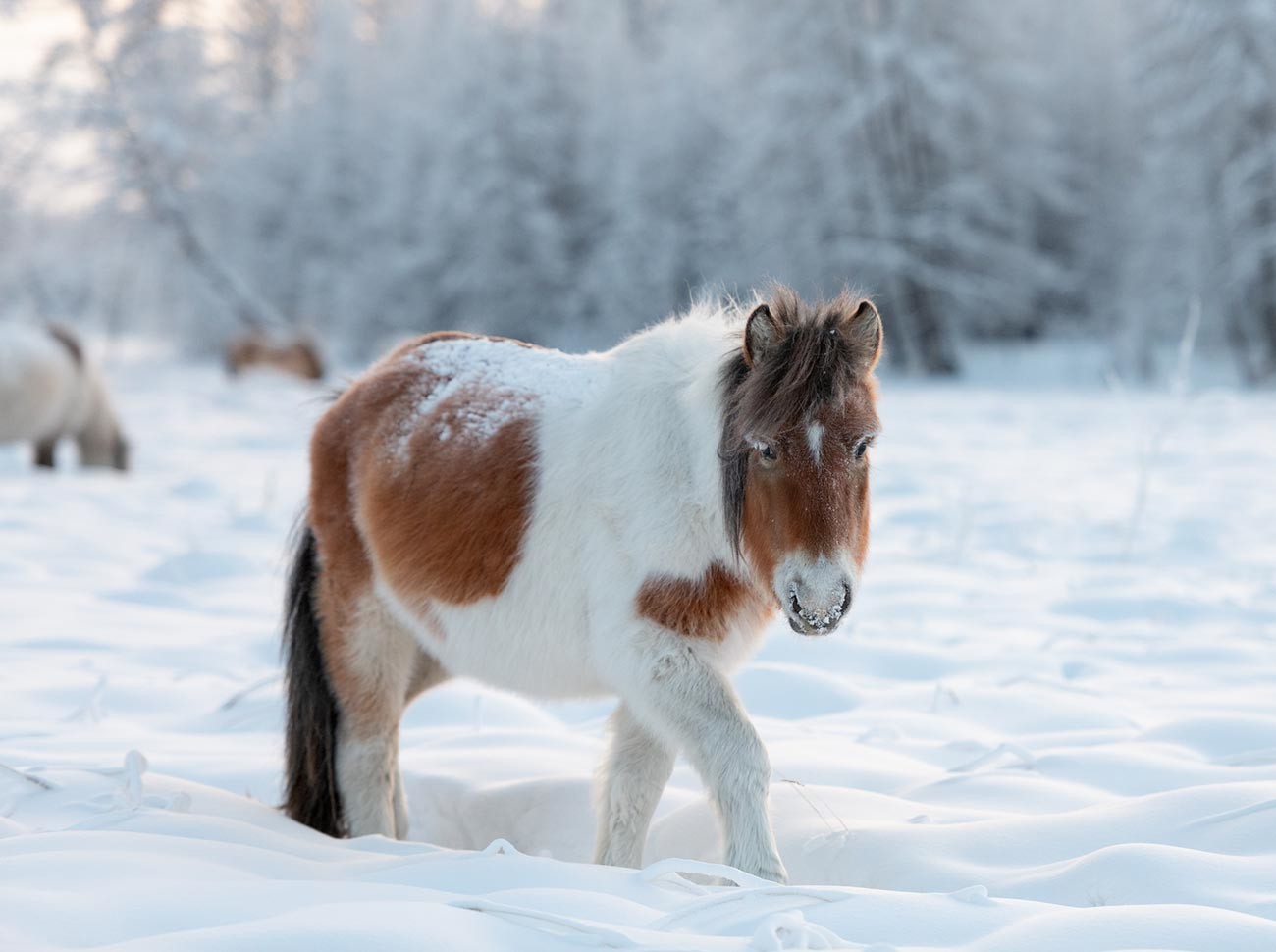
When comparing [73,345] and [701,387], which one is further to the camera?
[73,345]

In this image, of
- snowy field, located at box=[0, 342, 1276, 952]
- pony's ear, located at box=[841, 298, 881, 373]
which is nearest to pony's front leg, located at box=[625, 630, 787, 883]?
snowy field, located at box=[0, 342, 1276, 952]

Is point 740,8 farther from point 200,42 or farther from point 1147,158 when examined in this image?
point 200,42

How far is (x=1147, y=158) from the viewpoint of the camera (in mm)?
19969

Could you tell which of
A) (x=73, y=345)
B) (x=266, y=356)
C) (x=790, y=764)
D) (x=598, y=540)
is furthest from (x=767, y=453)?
(x=266, y=356)

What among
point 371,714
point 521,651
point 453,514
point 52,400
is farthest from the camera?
point 52,400

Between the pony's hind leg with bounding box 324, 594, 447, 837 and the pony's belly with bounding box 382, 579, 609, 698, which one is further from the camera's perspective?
the pony's hind leg with bounding box 324, 594, 447, 837

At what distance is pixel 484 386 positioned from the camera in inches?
140

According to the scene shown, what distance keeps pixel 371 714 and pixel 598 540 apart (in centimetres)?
108

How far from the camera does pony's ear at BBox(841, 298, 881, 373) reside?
2.82m

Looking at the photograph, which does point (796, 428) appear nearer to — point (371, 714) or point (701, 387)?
point (701, 387)

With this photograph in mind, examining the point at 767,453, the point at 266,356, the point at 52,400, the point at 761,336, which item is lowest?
the point at 266,356

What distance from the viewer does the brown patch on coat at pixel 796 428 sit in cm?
261

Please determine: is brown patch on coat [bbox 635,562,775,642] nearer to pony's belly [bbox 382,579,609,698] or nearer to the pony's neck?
the pony's neck

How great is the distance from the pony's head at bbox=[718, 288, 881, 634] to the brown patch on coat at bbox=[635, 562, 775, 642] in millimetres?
127
